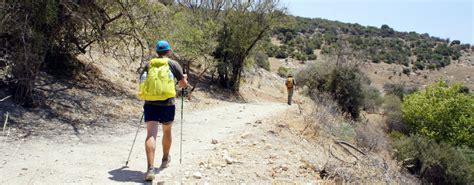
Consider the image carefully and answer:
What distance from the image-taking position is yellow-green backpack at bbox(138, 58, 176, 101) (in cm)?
538

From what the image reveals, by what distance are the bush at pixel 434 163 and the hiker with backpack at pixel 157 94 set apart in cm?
1526

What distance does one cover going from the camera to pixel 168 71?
5.52 metres

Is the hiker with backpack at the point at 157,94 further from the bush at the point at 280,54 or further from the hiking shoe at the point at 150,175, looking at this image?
the bush at the point at 280,54

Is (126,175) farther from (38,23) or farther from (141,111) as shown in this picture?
(141,111)

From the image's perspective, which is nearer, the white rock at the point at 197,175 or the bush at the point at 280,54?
the white rock at the point at 197,175

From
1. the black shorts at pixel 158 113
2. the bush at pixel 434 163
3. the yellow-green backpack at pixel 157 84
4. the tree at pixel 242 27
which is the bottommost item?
the bush at pixel 434 163

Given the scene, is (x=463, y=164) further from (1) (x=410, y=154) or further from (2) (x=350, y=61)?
(2) (x=350, y=61)

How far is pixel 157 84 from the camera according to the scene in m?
5.38

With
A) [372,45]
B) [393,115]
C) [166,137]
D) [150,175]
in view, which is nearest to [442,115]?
[393,115]

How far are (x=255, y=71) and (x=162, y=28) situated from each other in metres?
20.5

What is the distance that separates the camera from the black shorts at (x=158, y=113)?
557cm

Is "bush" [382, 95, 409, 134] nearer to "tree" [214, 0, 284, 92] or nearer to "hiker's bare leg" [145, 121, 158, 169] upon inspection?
"tree" [214, 0, 284, 92]

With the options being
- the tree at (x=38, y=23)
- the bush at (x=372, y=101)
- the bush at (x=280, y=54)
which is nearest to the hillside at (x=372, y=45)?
the bush at (x=280, y=54)

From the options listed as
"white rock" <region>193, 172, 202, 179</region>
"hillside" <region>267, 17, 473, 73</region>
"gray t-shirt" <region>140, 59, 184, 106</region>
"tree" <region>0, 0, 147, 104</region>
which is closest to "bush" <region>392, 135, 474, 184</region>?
"tree" <region>0, 0, 147, 104</region>
